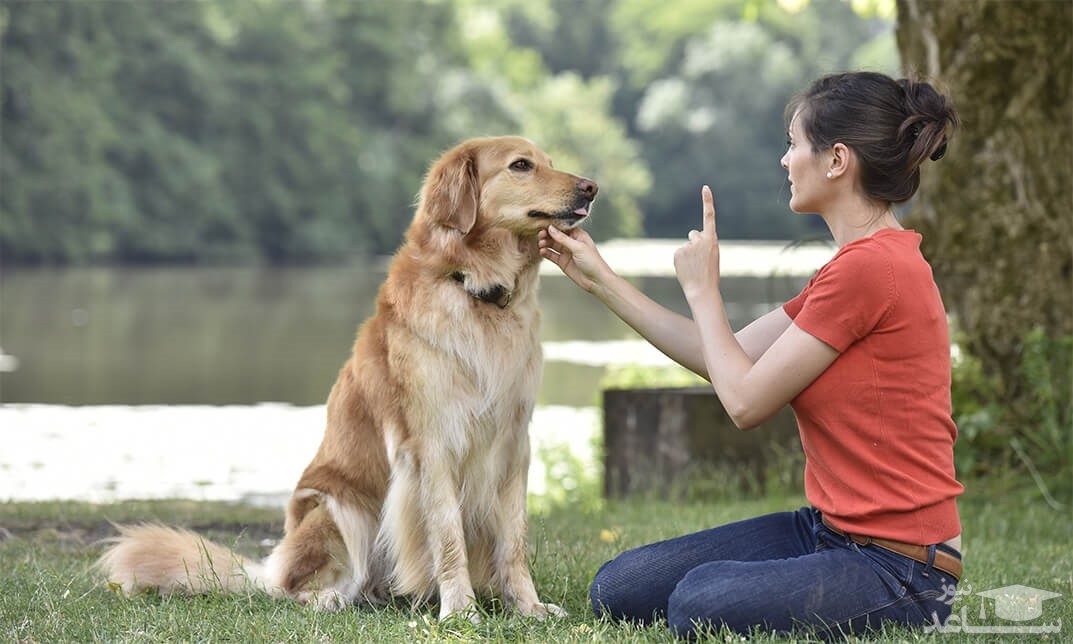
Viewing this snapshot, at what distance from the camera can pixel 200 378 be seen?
16.1m

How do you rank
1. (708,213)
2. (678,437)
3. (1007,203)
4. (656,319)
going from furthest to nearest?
1. (678,437)
2. (1007,203)
3. (656,319)
4. (708,213)

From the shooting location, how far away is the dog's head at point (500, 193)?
4172 mm

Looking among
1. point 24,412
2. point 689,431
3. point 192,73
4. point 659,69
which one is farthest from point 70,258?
point 659,69

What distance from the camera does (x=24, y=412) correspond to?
42.4ft

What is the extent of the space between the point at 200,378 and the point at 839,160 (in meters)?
13.7

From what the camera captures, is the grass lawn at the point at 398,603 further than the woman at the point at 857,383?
Yes

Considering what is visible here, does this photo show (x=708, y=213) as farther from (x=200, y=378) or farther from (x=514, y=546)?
(x=200, y=378)

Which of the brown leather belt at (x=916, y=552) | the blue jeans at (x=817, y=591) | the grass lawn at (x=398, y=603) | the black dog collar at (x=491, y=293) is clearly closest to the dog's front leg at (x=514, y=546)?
the grass lawn at (x=398, y=603)

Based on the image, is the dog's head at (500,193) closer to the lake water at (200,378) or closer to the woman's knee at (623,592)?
the woman's knee at (623,592)

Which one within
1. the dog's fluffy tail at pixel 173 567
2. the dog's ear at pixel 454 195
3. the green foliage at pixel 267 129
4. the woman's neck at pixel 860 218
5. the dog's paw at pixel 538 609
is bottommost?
the dog's paw at pixel 538 609

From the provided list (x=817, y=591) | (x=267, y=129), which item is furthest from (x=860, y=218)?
(x=267, y=129)

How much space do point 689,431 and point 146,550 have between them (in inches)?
156

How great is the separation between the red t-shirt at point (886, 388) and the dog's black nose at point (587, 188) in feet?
3.09

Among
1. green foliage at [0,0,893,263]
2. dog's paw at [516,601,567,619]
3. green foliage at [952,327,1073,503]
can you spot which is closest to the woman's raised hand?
dog's paw at [516,601,567,619]
